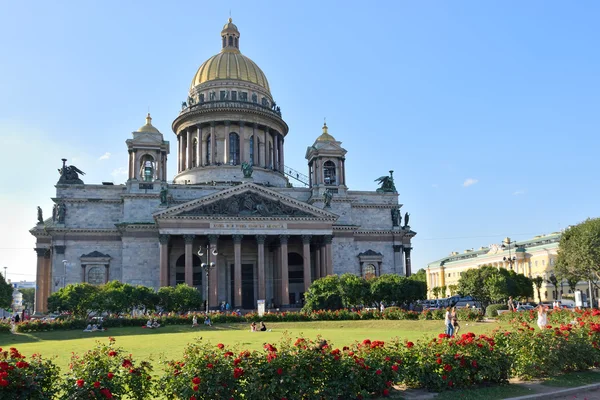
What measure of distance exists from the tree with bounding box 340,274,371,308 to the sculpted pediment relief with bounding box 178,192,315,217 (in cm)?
1169

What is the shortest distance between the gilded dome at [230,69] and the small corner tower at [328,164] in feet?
48.9

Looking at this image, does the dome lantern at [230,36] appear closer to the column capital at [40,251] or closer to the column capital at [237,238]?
the column capital at [237,238]

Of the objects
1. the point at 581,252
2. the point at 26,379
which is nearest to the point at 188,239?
the point at 581,252

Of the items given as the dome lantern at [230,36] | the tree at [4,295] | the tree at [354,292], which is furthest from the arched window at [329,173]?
the tree at [4,295]

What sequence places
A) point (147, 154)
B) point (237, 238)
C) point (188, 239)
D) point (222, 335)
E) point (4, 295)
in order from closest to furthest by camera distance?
point (222, 335), point (4, 295), point (188, 239), point (237, 238), point (147, 154)

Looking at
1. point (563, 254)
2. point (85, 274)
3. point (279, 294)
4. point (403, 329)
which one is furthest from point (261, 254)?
point (563, 254)

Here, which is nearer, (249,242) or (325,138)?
(249,242)

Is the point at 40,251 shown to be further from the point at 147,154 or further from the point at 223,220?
the point at 223,220

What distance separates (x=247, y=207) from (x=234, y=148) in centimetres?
1720

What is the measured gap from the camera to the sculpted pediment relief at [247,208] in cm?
5303

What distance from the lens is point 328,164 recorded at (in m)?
65.3

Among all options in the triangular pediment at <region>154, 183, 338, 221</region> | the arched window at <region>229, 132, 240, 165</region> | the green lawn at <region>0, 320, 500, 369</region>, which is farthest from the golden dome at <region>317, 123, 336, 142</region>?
the green lawn at <region>0, 320, 500, 369</region>

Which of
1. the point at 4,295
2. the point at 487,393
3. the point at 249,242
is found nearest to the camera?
the point at 487,393

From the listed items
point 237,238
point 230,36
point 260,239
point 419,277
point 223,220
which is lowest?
point 419,277
